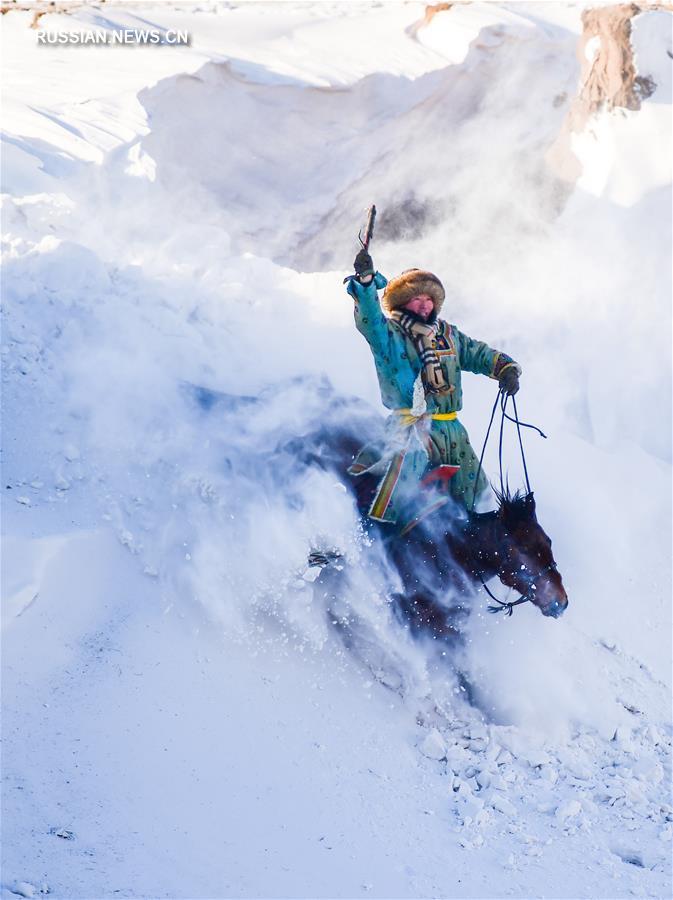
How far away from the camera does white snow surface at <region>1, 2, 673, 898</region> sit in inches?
130

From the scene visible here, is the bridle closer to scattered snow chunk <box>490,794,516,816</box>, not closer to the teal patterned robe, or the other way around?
the teal patterned robe

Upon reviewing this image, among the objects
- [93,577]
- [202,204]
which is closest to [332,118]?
[202,204]

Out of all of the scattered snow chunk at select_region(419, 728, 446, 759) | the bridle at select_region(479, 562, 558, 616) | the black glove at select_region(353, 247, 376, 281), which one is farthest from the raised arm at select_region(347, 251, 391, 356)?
the scattered snow chunk at select_region(419, 728, 446, 759)

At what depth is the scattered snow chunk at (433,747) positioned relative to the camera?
3.77 m

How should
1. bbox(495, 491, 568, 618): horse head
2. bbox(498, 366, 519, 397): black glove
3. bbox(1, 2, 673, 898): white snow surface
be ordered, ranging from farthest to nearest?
bbox(498, 366, 519, 397): black glove, bbox(495, 491, 568, 618): horse head, bbox(1, 2, 673, 898): white snow surface

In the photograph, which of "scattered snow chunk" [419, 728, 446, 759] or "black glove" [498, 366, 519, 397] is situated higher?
"black glove" [498, 366, 519, 397]

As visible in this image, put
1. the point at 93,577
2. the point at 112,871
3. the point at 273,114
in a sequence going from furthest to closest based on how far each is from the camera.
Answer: the point at 273,114 → the point at 93,577 → the point at 112,871

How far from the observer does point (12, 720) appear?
3.33 m

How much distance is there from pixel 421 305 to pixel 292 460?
939 mm

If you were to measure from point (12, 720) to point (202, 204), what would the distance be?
4702mm

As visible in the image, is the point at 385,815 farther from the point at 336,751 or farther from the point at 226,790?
the point at 226,790

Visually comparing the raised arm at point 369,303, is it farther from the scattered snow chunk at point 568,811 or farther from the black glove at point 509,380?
the scattered snow chunk at point 568,811

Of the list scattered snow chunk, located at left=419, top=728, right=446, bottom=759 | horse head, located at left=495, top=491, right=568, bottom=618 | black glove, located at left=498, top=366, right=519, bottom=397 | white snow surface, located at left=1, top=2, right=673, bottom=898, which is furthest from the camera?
black glove, located at left=498, top=366, right=519, bottom=397

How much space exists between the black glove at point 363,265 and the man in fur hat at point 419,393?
12.2 inches
